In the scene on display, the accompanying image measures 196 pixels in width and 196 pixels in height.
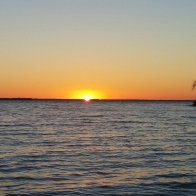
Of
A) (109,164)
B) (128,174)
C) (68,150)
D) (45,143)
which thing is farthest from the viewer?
(45,143)

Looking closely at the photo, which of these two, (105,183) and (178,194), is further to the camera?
(105,183)

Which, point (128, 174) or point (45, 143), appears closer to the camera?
point (128, 174)

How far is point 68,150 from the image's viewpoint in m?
29.5

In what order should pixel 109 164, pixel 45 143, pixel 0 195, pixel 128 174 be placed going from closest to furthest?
pixel 0 195, pixel 128 174, pixel 109 164, pixel 45 143

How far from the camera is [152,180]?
19219mm

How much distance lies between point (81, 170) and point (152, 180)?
4.10 meters

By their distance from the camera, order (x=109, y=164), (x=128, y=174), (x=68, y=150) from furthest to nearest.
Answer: (x=68, y=150)
(x=109, y=164)
(x=128, y=174)

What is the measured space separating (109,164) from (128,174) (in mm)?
2959

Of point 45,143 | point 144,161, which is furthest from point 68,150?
point 144,161

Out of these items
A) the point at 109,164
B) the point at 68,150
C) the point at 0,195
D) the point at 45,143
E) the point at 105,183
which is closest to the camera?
the point at 0,195

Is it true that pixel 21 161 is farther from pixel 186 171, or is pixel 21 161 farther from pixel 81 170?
pixel 186 171

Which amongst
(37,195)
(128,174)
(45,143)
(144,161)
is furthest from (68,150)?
(37,195)

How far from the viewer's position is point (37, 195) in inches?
647

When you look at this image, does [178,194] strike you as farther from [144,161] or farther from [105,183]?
[144,161]
